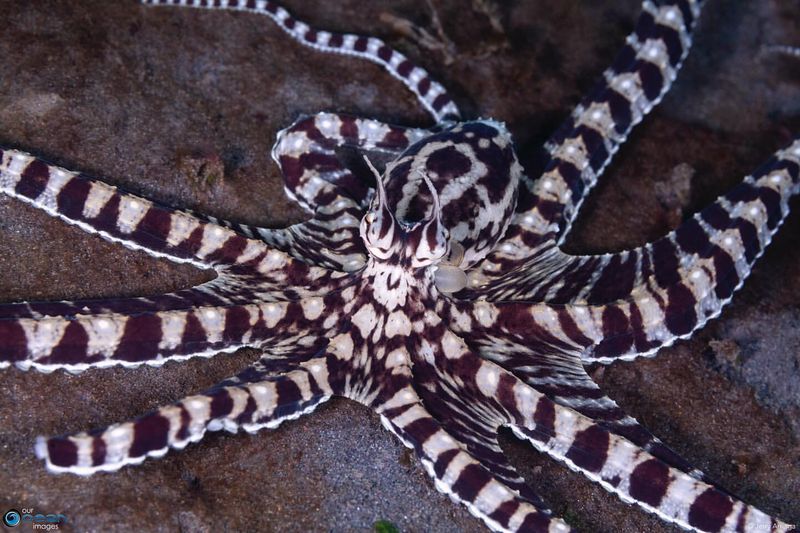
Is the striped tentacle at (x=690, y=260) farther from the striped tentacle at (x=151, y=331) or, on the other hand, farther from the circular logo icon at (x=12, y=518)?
the circular logo icon at (x=12, y=518)

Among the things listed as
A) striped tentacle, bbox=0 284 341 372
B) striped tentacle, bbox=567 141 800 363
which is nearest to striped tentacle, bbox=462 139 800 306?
striped tentacle, bbox=567 141 800 363

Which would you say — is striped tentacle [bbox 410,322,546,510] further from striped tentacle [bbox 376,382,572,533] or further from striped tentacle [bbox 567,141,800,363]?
striped tentacle [bbox 567,141,800,363]

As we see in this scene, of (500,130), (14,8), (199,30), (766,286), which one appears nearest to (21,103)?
(14,8)

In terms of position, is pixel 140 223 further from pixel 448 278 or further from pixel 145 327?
pixel 448 278

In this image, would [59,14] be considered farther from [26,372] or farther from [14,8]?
[26,372]

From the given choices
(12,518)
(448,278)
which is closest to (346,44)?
(448,278)

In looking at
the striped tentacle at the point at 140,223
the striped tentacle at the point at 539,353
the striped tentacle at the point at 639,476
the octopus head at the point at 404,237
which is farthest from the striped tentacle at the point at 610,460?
the striped tentacle at the point at 140,223
